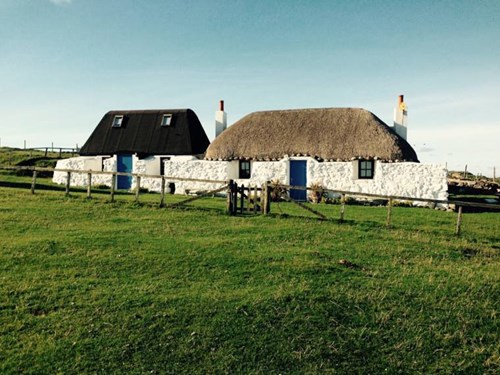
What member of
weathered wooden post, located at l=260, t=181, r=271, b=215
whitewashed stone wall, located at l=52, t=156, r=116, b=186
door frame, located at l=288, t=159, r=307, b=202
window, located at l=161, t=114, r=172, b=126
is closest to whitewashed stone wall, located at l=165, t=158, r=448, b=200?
door frame, located at l=288, t=159, r=307, b=202

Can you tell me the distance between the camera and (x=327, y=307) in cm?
830

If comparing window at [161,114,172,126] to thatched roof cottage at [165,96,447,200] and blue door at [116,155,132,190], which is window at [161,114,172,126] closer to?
blue door at [116,155,132,190]

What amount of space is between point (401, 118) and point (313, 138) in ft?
19.7

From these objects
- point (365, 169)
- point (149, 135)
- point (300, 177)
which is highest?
point (149, 135)

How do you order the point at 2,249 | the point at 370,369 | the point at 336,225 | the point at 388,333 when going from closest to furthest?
→ the point at 370,369
the point at 388,333
the point at 2,249
the point at 336,225

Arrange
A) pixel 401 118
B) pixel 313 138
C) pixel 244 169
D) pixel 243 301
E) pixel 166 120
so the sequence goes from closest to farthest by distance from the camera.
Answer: pixel 243 301
pixel 313 138
pixel 401 118
pixel 244 169
pixel 166 120

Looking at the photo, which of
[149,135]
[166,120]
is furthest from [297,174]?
[149,135]

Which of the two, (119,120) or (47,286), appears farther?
(119,120)

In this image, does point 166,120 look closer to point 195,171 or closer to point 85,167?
point 195,171

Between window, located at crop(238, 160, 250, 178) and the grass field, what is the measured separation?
1470cm

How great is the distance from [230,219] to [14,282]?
816 cm

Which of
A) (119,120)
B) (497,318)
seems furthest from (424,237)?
(119,120)

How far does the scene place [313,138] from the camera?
1086 inches

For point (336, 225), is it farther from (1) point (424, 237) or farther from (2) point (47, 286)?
(2) point (47, 286)
